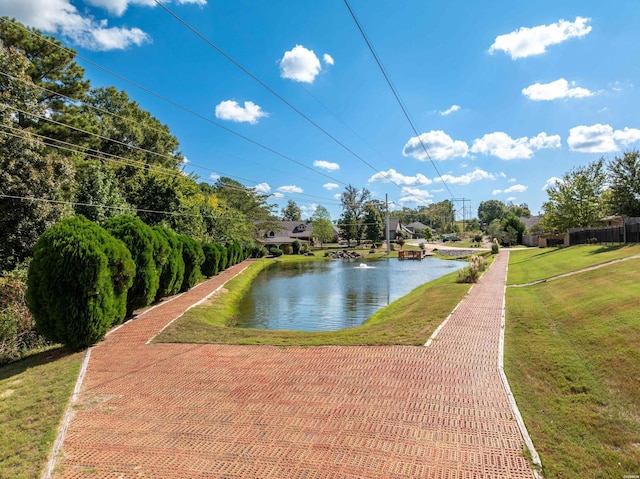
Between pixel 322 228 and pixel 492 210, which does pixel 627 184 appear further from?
pixel 492 210

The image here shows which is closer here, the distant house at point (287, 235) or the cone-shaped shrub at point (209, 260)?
the cone-shaped shrub at point (209, 260)

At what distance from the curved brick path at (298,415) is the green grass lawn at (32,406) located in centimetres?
29

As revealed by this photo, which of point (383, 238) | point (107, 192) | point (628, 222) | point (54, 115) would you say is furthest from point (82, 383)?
point (383, 238)

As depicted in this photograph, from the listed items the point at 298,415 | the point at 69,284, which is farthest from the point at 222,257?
the point at 298,415

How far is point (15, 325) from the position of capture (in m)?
9.92

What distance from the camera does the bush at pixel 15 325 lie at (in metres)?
9.27

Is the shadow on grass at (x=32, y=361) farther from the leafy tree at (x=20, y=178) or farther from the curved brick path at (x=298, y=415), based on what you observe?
the leafy tree at (x=20, y=178)

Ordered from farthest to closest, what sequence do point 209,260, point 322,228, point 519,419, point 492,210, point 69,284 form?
1. point 492,210
2. point 322,228
3. point 209,260
4. point 69,284
5. point 519,419

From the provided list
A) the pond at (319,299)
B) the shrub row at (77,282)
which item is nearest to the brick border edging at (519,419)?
the pond at (319,299)

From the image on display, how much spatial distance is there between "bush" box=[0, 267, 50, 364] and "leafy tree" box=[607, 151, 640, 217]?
118 ft

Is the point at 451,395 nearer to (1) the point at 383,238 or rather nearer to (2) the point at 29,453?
(2) the point at 29,453

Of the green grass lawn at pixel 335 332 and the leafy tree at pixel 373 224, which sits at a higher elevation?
the leafy tree at pixel 373 224

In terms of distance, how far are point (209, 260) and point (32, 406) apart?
70.4 feet

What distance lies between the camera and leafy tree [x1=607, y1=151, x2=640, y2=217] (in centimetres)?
2791
